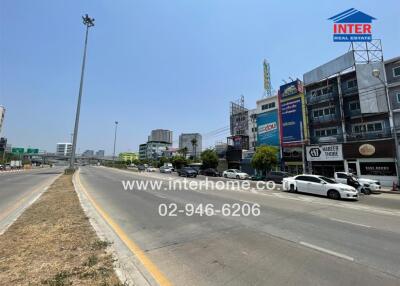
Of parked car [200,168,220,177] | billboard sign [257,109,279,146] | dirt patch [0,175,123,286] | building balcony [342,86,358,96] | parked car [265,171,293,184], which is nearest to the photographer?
dirt patch [0,175,123,286]

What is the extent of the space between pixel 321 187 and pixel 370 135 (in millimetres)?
17855

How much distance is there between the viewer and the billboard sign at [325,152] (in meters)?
33.5

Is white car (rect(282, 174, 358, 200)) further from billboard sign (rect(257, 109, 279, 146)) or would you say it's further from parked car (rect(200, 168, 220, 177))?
parked car (rect(200, 168, 220, 177))

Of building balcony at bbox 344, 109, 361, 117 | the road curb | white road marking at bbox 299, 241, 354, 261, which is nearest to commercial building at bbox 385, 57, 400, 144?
building balcony at bbox 344, 109, 361, 117

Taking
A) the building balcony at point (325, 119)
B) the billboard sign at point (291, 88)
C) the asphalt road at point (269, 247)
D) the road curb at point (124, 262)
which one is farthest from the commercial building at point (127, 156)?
the road curb at point (124, 262)

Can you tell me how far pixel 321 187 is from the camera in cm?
1825

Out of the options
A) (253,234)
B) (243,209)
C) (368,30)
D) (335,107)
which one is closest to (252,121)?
(335,107)

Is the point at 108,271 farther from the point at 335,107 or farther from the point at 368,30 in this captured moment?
the point at 368,30

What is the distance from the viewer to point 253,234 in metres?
7.53

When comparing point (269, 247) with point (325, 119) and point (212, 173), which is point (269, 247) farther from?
point (212, 173)

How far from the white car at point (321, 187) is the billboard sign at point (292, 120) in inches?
804

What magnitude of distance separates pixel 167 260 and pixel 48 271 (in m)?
2.27

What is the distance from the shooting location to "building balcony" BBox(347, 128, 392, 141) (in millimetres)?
29183

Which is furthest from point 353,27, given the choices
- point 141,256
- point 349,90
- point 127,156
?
point 127,156
